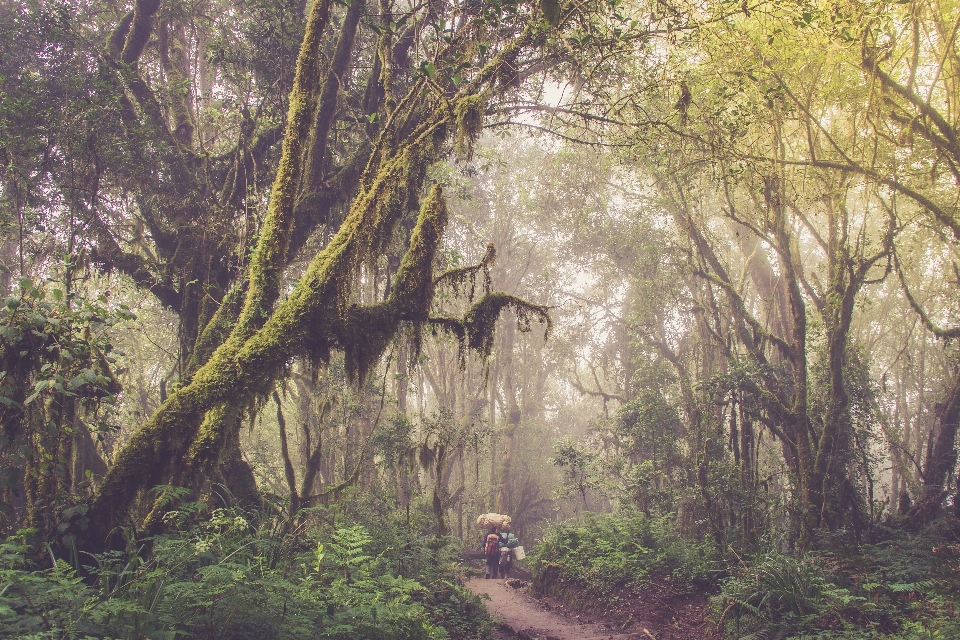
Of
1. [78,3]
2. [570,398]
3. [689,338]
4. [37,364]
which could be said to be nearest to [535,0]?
[37,364]

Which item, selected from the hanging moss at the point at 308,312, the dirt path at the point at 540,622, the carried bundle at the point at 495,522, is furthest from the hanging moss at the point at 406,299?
the carried bundle at the point at 495,522

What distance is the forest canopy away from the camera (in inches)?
189

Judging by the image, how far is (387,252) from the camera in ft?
25.3

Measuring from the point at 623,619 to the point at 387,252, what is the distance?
6719 mm

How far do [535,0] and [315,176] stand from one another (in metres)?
3.99

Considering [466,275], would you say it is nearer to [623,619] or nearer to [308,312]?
Answer: [308,312]

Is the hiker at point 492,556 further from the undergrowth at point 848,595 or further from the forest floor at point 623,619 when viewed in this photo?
the undergrowth at point 848,595

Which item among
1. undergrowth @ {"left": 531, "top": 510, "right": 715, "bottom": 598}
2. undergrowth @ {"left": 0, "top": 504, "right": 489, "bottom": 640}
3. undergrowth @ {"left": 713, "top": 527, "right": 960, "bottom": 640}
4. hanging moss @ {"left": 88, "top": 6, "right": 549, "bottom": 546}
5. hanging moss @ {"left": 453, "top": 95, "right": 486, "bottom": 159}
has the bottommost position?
undergrowth @ {"left": 531, "top": 510, "right": 715, "bottom": 598}

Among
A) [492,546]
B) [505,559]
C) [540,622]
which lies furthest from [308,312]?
[505,559]

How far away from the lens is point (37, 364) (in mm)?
4496

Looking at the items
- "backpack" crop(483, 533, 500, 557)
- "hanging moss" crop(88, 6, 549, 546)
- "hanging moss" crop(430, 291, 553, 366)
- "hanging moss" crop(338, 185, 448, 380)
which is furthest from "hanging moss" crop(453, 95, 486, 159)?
"backpack" crop(483, 533, 500, 557)

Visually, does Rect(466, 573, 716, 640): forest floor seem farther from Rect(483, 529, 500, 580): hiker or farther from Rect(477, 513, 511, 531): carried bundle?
Rect(477, 513, 511, 531): carried bundle

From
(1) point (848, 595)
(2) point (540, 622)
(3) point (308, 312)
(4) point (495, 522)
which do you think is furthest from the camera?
(4) point (495, 522)

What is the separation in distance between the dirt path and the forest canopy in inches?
33.7
